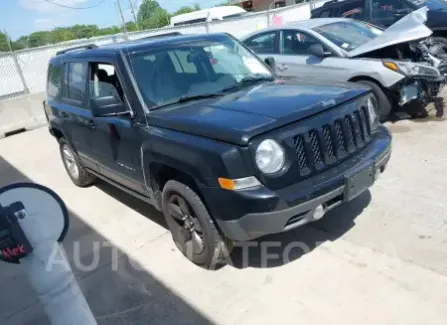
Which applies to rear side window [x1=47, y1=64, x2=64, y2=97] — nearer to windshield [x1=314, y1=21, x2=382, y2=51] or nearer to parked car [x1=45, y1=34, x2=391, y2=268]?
parked car [x1=45, y1=34, x2=391, y2=268]

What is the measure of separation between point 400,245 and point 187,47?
2.63 meters

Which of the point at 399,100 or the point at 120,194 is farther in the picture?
the point at 399,100

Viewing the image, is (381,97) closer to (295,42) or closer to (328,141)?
(295,42)

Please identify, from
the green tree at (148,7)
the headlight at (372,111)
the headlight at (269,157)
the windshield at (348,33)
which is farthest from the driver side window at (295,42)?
the green tree at (148,7)

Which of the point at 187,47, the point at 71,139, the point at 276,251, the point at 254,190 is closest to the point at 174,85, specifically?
Result: the point at 187,47

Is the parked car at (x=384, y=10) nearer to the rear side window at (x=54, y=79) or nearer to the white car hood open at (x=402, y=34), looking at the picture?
the white car hood open at (x=402, y=34)

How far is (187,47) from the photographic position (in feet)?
13.1

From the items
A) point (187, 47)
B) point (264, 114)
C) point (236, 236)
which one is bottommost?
point (236, 236)

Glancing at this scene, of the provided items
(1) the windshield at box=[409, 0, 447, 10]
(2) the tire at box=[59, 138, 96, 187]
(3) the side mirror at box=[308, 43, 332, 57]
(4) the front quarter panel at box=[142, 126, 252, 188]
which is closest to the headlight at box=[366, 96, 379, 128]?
(4) the front quarter panel at box=[142, 126, 252, 188]

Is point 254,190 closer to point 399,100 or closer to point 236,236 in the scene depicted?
point 236,236

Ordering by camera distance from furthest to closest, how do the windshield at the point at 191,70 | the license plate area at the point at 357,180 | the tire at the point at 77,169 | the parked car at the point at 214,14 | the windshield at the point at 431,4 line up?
the parked car at the point at 214,14
the windshield at the point at 431,4
the tire at the point at 77,169
the windshield at the point at 191,70
the license plate area at the point at 357,180

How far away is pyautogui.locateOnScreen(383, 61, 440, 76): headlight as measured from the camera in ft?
19.2

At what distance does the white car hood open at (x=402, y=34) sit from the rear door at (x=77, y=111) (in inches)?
160

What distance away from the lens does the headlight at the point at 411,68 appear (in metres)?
5.86
